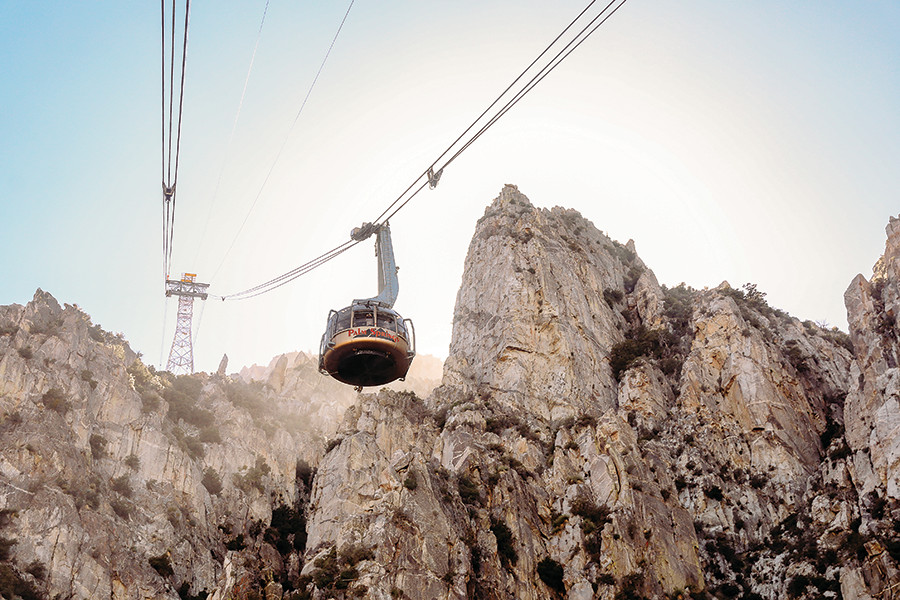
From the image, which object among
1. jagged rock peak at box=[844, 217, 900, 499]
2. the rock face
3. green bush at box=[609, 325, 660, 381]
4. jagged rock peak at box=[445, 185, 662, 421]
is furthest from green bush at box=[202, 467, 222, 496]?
jagged rock peak at box=[844, 217, 900, 499]

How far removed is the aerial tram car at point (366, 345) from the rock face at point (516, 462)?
21343 mm

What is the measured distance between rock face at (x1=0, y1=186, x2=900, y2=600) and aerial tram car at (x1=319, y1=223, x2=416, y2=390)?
21343mm

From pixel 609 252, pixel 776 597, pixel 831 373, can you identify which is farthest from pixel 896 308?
pixel 609 252

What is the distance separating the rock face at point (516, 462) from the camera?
1870 inches

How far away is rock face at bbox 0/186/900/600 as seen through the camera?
47500mm

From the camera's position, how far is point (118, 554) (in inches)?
2250

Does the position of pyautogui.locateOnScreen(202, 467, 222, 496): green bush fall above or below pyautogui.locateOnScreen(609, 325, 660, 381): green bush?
below

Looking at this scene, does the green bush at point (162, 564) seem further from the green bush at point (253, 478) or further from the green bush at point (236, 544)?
the green bush at point (253, 478)

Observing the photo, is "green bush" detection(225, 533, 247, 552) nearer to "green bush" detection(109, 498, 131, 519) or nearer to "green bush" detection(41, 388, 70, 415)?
"green bush" detection(109, 498, 131, 519)

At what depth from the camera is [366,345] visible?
2464 centimetres

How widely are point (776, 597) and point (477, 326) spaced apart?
39115 millimetres

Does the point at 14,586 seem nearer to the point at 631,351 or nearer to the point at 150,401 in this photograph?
the point at 150,401

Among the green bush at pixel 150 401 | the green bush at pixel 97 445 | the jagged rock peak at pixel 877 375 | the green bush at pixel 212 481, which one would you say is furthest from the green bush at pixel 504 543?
the green bush at pixel 150 401

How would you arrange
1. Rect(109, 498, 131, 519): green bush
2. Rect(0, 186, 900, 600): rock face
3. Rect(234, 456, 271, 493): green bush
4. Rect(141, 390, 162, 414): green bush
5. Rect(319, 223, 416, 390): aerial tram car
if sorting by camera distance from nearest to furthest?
Rect(319, 223, 416, 390): aerial tram car, Rect(0, 186, 900, 600): rock face, Rect(109, 498, 131, 519): green bush, Rect(234, 456, 271, 493): green bush, Rect(141, 390, 162, 414): green bush
